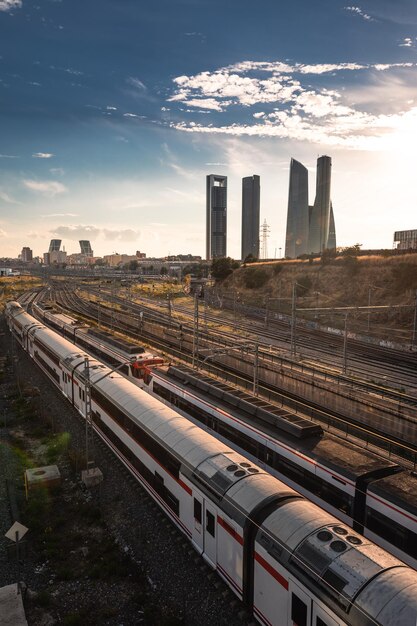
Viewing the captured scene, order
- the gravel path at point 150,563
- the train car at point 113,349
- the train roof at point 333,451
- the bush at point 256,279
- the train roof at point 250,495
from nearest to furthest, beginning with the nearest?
the train roof at point 250,495, the gravel path at point 150,563, the train roof at point 333,451, the train car at point 113,349, the bush at point 256,279

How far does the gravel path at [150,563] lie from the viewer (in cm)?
1192

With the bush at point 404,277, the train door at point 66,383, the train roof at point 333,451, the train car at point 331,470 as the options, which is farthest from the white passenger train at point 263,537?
the bush at point 404,277

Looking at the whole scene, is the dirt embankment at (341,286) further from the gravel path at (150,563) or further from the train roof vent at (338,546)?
the train roof vent at (338,546)

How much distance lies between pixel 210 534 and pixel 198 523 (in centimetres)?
72

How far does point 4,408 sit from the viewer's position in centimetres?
3030

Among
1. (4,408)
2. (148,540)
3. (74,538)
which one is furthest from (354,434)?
(4,408)

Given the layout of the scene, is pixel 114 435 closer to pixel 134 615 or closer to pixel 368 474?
pixel 134 615

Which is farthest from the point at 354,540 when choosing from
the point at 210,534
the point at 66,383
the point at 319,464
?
the point at 66,383

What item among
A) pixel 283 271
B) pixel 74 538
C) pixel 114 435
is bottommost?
pixel 74 538

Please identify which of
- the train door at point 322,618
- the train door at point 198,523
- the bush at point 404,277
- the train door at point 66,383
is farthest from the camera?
the bush at point 404,277

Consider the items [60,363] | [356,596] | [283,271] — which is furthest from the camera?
[283,271]

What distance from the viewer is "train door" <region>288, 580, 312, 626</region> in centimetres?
901

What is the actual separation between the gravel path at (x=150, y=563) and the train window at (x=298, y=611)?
269 centimetres

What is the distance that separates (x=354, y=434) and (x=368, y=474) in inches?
510
